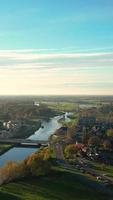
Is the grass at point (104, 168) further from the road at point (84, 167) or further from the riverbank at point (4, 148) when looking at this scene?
the riverbank at point (4, 148)

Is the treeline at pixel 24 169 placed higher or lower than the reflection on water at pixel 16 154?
higher

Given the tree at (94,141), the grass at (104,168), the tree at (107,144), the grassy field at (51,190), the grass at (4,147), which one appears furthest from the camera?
the tree at (94,141)

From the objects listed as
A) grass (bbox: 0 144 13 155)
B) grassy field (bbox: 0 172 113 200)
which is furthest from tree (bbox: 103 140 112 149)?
grassy field (bbox: 0 172 113 200)

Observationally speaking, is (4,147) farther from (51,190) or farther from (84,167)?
(51,190)

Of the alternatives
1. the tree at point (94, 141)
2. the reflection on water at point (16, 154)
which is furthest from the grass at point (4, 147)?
the tree at point (94, 141)

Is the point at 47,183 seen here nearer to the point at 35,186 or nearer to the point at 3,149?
the point at 35,186

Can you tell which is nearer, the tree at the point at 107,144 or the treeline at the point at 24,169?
the treeline at the point at 24,169
